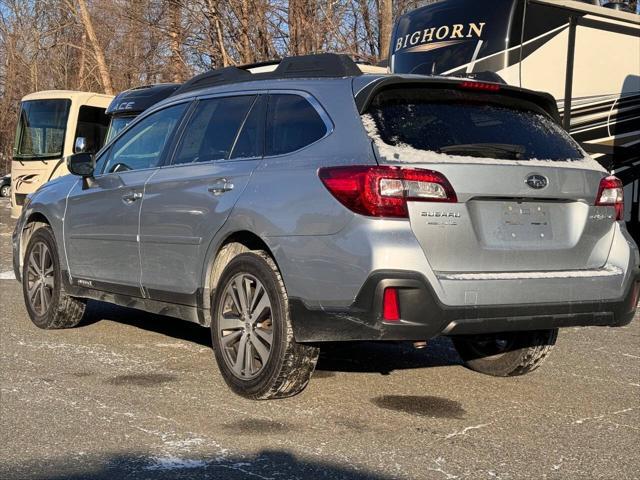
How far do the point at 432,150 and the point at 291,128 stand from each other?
968mm

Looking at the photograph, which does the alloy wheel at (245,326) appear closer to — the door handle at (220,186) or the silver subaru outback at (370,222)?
the silver subaru outback at (370,222)

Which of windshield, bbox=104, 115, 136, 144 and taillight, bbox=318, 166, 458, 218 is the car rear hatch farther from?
windshield, bbox=104, 115, 136, 144

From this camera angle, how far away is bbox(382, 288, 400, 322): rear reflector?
4398 mm

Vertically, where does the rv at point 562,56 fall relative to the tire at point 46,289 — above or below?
above

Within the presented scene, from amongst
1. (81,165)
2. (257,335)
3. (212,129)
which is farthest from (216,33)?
(257,335)

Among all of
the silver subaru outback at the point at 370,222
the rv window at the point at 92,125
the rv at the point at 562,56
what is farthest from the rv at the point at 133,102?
the silver subaru outback at the point at 370,222

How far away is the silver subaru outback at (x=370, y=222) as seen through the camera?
4.46 metres

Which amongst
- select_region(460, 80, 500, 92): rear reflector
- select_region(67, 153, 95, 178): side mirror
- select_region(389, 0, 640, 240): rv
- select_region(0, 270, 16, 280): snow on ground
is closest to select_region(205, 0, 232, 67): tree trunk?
select_region(389, 0, 640, 240): rv

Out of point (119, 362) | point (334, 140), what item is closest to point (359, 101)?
point (334, 140)

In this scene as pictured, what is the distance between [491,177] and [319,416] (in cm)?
157

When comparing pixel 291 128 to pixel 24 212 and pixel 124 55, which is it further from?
pixel 124 55

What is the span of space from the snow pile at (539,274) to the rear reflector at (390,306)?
0.85 feet

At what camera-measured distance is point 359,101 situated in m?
4.82

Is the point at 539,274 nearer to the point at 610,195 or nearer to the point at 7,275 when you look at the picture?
the point at 610,195
